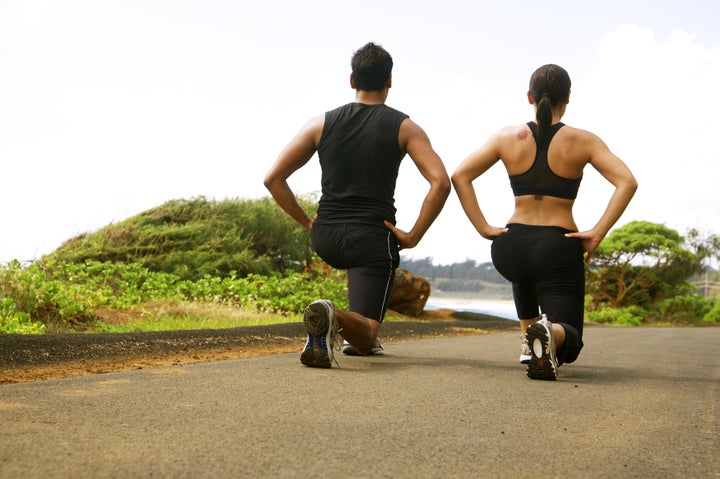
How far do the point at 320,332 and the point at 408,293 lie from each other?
461 inches

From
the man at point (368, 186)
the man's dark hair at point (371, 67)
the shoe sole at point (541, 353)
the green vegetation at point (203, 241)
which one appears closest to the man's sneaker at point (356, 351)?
the man at point (368, 186)

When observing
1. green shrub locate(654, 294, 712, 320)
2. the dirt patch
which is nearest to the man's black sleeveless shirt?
the dirt patch

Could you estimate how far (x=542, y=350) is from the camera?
14.6ft

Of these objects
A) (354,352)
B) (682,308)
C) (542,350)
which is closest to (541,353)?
(542,350)

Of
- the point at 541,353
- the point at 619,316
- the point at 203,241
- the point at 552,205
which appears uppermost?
the point at 203,241

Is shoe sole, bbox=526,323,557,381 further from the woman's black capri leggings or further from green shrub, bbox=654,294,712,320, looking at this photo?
green shrub, bbox=654,294,712,320

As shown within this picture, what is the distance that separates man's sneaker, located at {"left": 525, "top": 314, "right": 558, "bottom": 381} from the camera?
4.39m

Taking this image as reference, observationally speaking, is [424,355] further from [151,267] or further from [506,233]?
[151,267]

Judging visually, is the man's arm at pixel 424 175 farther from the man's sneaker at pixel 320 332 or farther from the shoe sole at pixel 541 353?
the shoe sole at pixel 541 353

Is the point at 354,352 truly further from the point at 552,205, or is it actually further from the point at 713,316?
the point at 713,316

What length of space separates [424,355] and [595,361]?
152 cm

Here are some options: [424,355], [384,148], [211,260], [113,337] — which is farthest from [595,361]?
[211,260]

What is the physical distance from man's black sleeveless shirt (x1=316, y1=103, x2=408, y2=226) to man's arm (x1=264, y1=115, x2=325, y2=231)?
109mm

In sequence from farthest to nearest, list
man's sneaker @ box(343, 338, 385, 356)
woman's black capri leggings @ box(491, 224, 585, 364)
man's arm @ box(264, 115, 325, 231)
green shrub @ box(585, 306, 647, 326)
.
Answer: green shrub @ box(585, 306, 647, 326) < man's sneaker @ box(343, 338, 385, 356) < man's arm @ box(264, 115, 325, 231) < woman's black capri leggings @ box(491, 224, 585, 364)
